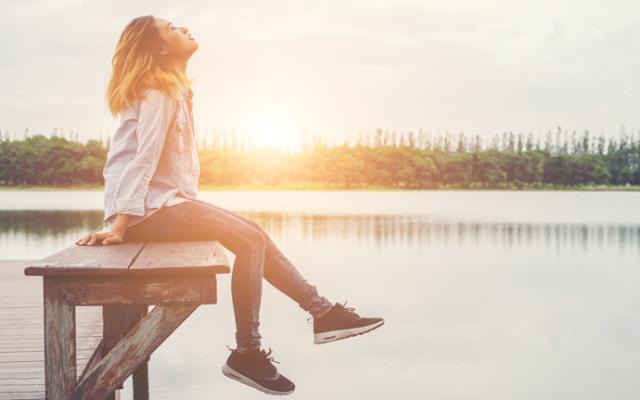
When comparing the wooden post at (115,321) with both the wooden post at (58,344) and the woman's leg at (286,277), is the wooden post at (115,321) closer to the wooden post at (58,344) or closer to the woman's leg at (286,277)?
the woman's leg at (286,277)

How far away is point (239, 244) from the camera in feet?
11.4

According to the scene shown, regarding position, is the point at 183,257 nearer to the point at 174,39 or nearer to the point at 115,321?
the point at 174,39

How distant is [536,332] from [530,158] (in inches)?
3595

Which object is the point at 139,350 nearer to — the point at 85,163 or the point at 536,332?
the point at 536,332

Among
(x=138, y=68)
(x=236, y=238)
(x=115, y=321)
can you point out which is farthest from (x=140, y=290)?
(x=115, y=321)

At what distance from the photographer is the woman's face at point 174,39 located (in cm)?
364

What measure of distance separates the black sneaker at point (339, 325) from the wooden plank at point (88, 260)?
972 mm

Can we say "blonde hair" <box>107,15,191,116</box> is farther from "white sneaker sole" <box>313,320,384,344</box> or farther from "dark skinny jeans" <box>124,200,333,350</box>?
"white sneaker sole" <box>313,320,384,344</box>

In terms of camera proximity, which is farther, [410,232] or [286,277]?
[410,232]

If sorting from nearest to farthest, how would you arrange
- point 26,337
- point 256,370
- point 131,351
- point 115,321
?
1. point 131,351
2. point 256,370
3. point 115,321
4. point 26,337

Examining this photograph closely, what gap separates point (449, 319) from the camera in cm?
1331

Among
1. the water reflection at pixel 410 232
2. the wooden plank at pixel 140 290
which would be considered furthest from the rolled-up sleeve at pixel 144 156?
the water reflection at pixel 410 232

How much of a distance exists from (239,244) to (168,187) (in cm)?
45

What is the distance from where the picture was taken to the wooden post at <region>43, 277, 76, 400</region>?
3.02 m
